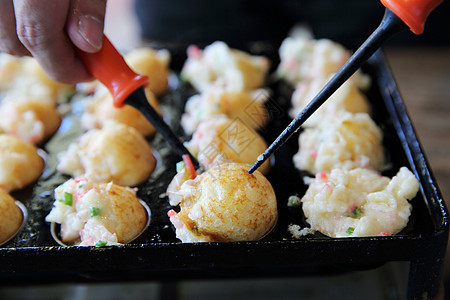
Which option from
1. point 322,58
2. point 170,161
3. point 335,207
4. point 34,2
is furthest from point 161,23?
point 335,207

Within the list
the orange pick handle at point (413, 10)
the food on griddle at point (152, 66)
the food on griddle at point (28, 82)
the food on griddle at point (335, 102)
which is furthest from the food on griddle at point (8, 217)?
the orange pick handle at point (413, 10)

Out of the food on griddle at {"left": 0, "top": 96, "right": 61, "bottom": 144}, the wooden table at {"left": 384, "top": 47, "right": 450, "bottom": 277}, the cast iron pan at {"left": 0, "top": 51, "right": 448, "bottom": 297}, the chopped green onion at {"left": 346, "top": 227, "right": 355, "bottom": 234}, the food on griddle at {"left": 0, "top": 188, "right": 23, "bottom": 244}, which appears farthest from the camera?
the wooden table at {"left": 384, "top": 47, "right": 450, "bottom": 277}

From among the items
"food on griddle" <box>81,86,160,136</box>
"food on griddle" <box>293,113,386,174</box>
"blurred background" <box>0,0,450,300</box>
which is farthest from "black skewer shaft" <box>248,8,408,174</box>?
"blurred background" <box>0,0,450,300</box>

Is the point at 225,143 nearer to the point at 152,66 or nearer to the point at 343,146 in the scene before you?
the point at 343,146

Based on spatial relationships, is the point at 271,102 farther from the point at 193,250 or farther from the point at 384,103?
the point at 193,250

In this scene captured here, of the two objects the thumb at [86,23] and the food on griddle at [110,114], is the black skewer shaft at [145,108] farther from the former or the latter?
the food on griddle at [110,114]

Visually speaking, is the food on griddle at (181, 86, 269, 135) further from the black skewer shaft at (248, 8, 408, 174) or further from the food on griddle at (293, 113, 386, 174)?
the black skewer shaft at (248, 8, 408, 174)

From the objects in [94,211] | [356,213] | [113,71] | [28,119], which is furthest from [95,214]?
[356,213]
